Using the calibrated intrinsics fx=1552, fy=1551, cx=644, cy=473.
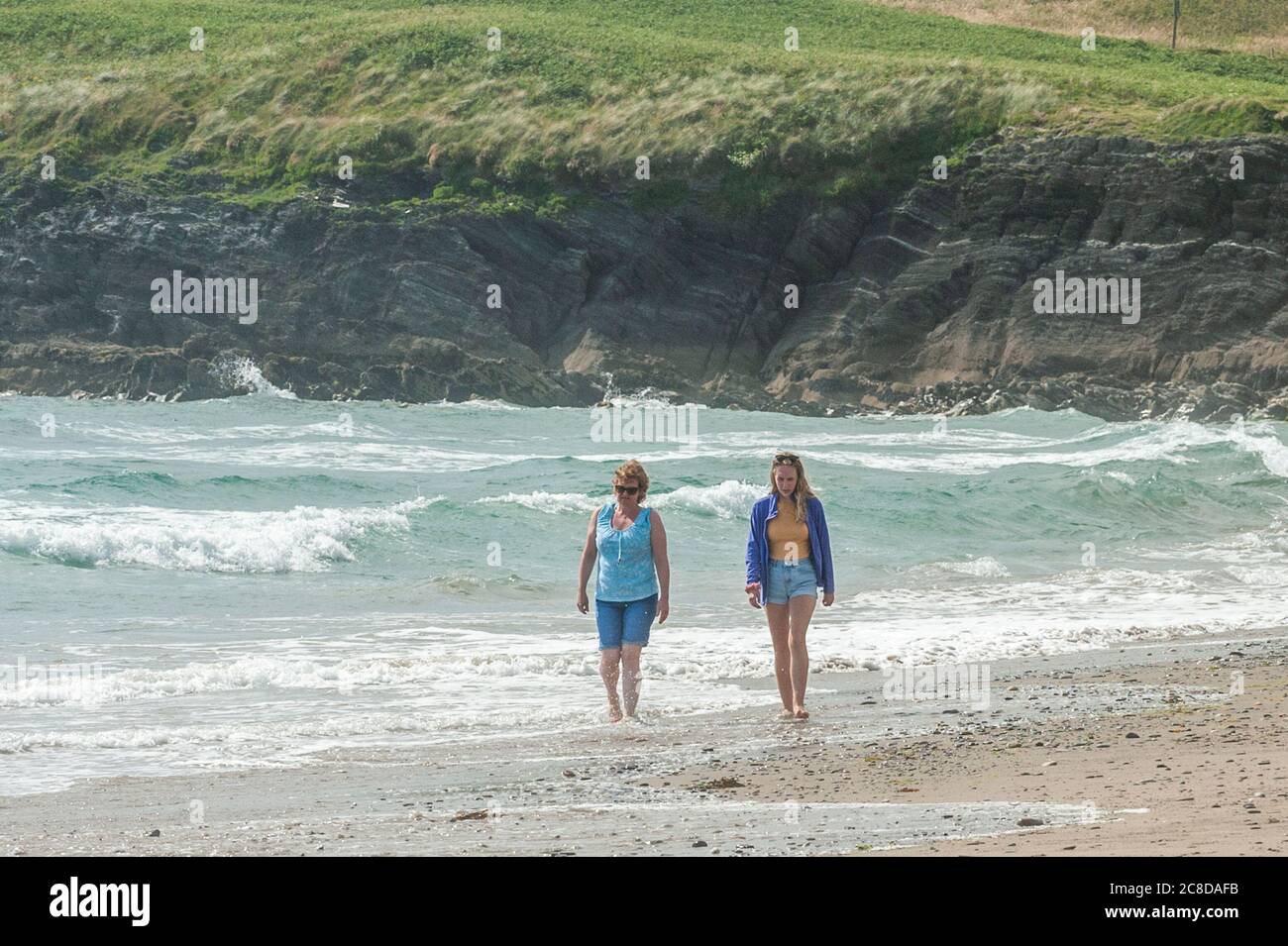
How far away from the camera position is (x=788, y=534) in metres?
8.62

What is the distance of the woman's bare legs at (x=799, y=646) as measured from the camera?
8.52m

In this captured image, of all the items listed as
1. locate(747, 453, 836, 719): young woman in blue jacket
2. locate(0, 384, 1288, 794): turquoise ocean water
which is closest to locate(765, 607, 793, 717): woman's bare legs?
locate(747, 453, 836, 719): young woman in blue jacket

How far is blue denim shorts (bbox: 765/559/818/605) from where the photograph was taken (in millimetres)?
8672

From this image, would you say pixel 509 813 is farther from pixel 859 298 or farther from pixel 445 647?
pixel 859 298

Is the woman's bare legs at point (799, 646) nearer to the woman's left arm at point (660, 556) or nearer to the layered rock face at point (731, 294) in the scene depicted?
the woman's left arm at point (660, 556)

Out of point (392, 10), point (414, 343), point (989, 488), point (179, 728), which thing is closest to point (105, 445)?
point (414, 343)

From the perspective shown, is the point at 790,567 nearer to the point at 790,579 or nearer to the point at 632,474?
the point at 790,579

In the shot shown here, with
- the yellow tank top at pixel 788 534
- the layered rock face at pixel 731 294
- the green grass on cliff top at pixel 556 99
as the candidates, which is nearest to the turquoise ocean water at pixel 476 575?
the yellow tank top at pixel 788 534

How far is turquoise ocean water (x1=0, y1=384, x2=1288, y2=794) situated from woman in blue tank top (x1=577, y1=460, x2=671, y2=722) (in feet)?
1.52

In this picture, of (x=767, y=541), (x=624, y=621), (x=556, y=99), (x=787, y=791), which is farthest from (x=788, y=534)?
(x=556, y=99)

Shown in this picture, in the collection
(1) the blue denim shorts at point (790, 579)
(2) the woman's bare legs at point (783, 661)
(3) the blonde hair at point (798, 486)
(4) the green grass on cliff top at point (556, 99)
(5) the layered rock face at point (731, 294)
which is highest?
(4) the green grass on cliff top at point (556, 99)

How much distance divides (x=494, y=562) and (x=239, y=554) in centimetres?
257

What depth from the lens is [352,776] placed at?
7145 millimetres

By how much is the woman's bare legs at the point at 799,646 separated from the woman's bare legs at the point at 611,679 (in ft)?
2.86
